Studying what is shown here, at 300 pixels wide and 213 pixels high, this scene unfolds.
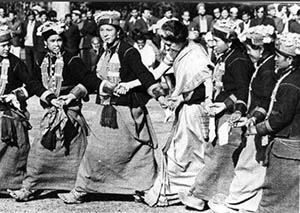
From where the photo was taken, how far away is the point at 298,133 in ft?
18.3

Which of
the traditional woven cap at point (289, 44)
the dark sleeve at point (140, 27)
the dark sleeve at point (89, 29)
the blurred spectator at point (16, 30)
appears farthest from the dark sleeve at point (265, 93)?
the dark sleeve at point (89, 29)

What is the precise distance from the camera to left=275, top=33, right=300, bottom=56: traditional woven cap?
18.1 ft

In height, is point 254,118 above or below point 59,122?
above

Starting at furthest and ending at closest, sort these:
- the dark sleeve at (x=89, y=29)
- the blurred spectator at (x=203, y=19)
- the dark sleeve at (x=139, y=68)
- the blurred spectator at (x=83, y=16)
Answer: the blurred spectator at (x=83, y=16) < the dark sleeve at (x=89, y=29) < the blurred spectator at (x=203, y=19) < the dark sleeve at (x=139, y=68)

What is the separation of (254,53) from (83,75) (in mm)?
1542

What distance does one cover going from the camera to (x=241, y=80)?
601 cm

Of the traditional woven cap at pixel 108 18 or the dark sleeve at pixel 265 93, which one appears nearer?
the dark sleeve at pixel 265 93

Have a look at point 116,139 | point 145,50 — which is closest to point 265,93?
point 116,139

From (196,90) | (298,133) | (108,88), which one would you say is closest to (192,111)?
(196,90)

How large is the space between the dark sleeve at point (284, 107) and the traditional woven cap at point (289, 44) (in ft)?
0.89

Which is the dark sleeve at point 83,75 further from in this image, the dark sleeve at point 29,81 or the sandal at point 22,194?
the sandal at point 22,194

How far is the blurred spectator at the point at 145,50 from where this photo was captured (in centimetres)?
1254

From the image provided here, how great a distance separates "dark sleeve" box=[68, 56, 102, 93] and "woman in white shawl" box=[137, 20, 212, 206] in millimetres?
660

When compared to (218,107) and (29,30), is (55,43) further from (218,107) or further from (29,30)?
(29,30)
